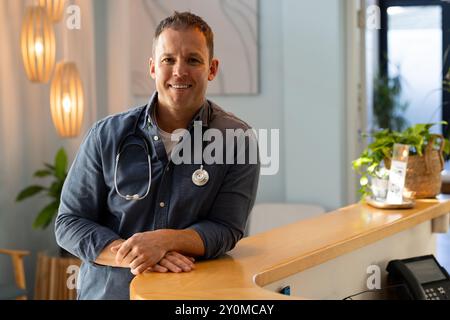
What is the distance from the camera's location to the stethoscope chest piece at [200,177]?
220cm

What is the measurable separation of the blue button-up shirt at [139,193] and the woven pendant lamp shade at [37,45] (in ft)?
8.63

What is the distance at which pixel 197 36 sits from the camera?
2.19 meters

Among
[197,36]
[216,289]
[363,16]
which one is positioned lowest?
[216,289]

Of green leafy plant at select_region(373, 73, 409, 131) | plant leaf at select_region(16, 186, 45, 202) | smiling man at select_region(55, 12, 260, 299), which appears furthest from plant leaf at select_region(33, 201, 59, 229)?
green leafy plant at select_region(373, 73, 409, 131)

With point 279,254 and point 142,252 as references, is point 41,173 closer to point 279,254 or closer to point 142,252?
point 279,254

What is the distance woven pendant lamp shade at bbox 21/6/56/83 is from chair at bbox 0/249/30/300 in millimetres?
1081

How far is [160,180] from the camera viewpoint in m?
2.21

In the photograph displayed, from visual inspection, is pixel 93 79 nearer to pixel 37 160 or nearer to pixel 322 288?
pixel 37 160

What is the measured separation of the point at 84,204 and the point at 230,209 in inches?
16.8

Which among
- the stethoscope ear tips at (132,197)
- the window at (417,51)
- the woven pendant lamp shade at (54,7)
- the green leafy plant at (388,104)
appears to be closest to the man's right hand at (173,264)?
the stethoscope ear tips at (132,197)

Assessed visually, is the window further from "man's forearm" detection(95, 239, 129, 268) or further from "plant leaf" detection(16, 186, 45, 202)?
"man's forearm" detection(95, 239, 129, 268)

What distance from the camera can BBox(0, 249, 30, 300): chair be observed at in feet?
14.9

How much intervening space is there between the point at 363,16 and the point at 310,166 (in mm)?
1093
